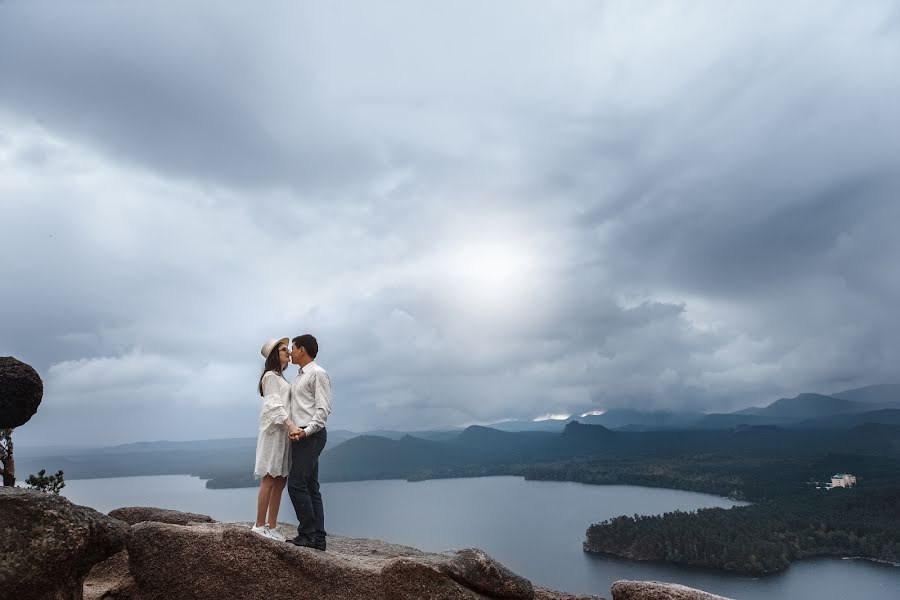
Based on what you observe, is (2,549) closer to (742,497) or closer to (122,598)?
(122,598)

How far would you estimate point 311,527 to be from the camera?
8.65m

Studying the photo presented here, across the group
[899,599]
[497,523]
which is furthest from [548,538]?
[899,599]

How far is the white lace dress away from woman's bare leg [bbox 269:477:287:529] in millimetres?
118

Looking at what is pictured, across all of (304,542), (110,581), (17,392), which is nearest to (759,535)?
(304,542)

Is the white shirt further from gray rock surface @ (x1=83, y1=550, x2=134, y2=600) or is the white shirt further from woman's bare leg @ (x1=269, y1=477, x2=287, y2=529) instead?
gray rock surface @ (x1=83, y1=550, x2=134, y2=600)

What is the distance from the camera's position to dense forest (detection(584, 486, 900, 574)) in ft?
437

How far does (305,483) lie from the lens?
8.53 m

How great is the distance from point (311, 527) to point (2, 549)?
12.1 feet

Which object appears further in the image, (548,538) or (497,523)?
(497,523)

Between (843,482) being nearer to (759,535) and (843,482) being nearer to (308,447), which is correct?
(759,535)

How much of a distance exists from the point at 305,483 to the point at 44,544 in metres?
3.13

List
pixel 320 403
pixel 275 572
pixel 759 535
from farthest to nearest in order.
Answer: pixel 759 535 → pixel 320 403 → pixel 275 572

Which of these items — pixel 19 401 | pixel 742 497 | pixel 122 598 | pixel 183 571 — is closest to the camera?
pixel 183 571

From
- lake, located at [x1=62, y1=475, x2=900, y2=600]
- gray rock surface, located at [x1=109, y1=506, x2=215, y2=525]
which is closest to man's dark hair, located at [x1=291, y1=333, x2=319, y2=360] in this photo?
gray rock surface, located at [x1=109, y1=506, x2=215, y2=525]
